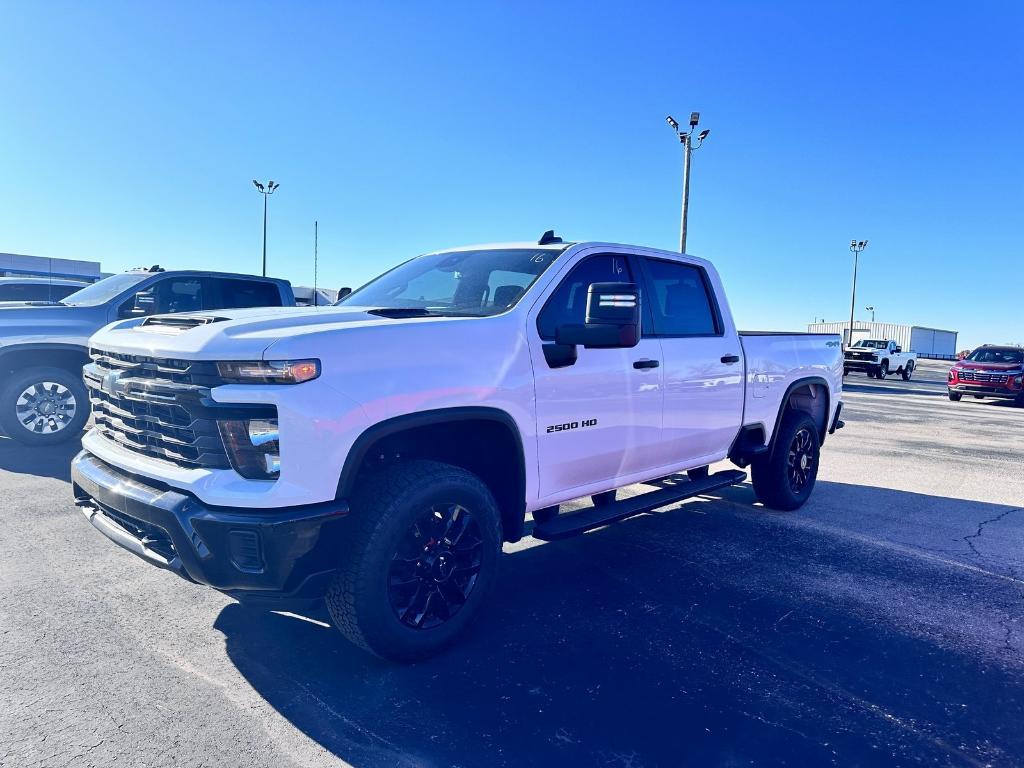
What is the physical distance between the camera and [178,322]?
334 cm

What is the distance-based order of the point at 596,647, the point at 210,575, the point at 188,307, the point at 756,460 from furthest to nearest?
A: 1. the point at 188,307
2. the point at 756,460
3. the point at 596,647
4. the point at 210,575

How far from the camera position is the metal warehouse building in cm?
8762

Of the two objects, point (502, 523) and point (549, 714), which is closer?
point (549, 714)

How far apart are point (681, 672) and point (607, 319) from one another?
167cm

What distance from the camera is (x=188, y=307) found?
8.59m

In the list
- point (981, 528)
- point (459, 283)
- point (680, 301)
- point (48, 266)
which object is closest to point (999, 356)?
point (981, 528)

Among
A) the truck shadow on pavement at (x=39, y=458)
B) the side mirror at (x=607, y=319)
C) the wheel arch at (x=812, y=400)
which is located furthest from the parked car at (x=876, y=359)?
the side mirror at (x=607, y=319)

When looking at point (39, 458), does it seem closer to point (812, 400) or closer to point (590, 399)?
point (590, 399)

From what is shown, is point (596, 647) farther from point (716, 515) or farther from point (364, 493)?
point (716, 515)

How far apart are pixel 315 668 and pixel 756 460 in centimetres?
409

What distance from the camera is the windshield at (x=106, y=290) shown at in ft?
26.8

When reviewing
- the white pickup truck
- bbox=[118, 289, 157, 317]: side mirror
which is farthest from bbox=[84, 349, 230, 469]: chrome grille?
bbox=[118, 289, 157, 317]: side mirror

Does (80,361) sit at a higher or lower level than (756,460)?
higher

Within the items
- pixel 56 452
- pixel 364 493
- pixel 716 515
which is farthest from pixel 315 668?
pixel 56 452
